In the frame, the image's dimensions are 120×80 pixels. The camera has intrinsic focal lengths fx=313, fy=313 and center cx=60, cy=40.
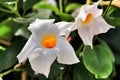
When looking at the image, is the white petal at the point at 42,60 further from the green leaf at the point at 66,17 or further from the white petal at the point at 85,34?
the green leaf at the point at 66,17

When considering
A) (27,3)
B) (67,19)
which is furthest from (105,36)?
(27,3)

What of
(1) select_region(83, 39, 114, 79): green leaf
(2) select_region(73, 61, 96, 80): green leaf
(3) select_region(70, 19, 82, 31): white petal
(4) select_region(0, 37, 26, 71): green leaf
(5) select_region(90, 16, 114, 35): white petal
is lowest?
(2) select_region(73, 61, 96, 80): green leaf

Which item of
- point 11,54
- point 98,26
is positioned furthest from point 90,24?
point 11,54

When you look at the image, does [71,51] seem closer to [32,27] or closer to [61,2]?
[32,27]

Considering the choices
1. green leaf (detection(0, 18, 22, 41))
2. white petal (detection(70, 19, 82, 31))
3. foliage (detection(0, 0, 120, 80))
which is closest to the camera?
white petal (detection(70, 19, 82, 31))

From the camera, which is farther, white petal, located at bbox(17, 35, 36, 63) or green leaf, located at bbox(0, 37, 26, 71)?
green leaf, located at bbox(0, 37, 26, 71)

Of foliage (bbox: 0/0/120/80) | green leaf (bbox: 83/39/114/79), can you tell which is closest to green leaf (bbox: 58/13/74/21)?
foliage (bbox: 0/0/120/80)

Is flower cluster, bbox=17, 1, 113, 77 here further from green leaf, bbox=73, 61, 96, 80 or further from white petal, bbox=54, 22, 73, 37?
green leaf, bbox=73, 61, 96, 80
